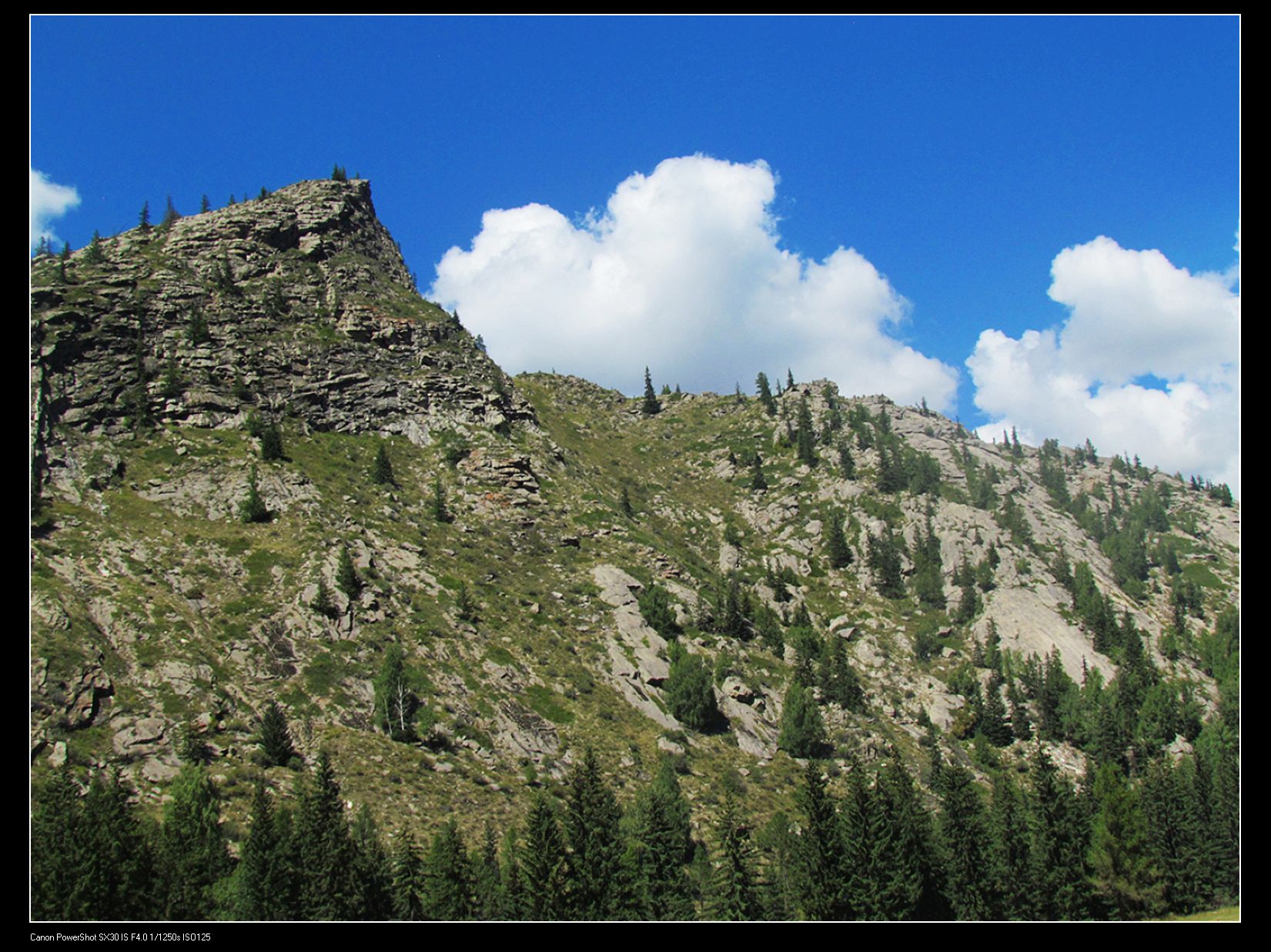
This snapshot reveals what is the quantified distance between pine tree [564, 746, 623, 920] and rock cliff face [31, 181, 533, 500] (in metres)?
81.9

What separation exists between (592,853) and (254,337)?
118 metres

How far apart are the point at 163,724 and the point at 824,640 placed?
91638 mm

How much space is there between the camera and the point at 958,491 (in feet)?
584

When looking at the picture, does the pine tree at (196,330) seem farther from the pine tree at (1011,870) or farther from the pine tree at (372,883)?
the pine tree at (1011,870)

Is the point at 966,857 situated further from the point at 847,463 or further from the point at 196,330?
the point at 196,330

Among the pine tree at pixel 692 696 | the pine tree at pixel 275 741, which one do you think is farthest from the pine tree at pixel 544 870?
the pine tree at pixel 692 696

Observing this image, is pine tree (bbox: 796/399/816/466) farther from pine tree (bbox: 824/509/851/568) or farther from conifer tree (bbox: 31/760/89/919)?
conifer tree (bbox: 31/760/89/919)

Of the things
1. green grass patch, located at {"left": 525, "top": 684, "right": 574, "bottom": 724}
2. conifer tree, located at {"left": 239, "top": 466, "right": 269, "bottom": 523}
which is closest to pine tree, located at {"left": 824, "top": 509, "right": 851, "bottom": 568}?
green grass patch, located at {"left": 525, "top": 684, "right": 574, "bottom": 724}

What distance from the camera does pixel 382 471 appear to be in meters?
117

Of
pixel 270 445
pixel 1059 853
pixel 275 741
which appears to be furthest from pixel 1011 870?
pixel 270 445

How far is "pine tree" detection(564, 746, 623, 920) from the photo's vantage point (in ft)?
166
